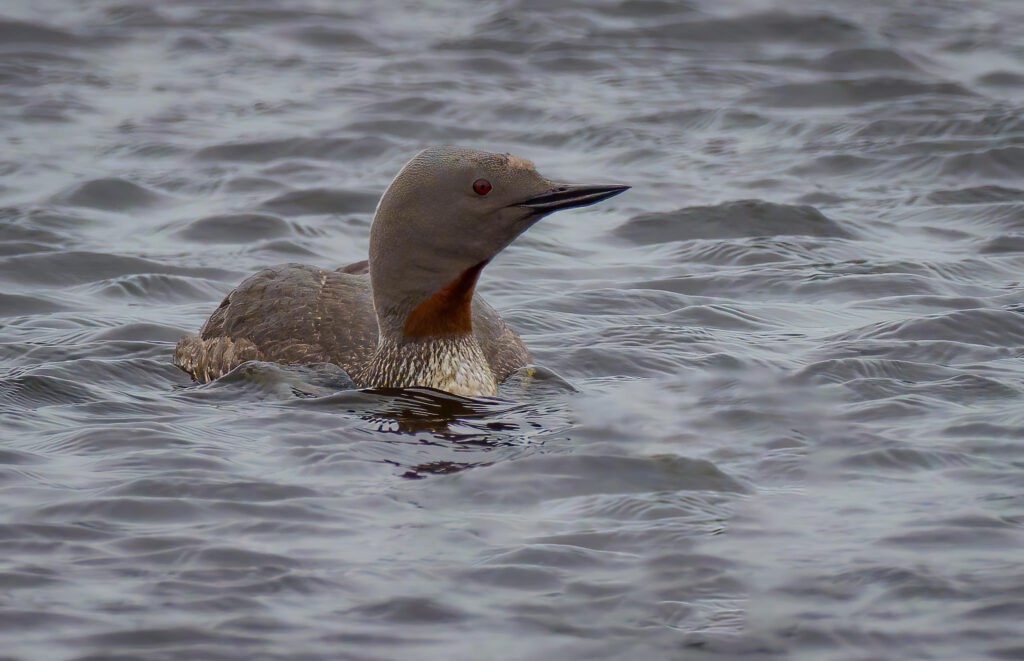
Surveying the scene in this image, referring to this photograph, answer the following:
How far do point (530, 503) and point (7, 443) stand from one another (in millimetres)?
2146

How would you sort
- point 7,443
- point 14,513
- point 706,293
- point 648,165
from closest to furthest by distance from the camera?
point 14,513, point 7,443, point 706,293, point 648,165

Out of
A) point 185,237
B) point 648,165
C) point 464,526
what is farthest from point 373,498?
point 648,165

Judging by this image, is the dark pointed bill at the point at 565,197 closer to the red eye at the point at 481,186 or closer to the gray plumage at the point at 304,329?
the red eye at the point at 481,186

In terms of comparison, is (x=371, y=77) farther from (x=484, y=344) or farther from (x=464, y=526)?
(x=464, y=526)

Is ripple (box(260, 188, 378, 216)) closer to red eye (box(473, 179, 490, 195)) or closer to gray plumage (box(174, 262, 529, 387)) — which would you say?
gray plumage (box(174, 262, 529, 387))

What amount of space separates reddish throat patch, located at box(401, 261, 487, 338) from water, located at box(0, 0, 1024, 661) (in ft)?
1.12

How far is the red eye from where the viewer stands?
669 centimetres

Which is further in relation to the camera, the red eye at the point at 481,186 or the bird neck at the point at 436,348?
the bird neck at the point at 436,348

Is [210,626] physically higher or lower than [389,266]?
lower

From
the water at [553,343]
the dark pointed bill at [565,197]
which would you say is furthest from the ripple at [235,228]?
the dark pointed bill at [565,197]

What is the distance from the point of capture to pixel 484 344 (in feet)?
24.1

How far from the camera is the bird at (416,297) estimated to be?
6.71m

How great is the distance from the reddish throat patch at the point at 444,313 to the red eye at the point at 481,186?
1.30 ft

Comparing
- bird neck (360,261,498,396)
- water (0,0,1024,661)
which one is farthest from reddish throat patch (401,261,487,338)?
water (0,0,1024,661)
